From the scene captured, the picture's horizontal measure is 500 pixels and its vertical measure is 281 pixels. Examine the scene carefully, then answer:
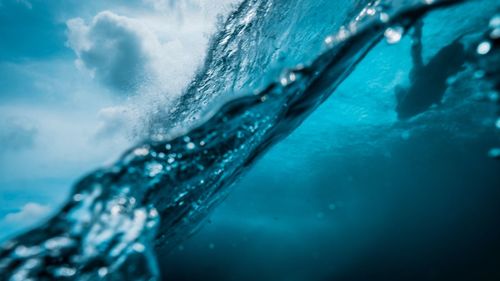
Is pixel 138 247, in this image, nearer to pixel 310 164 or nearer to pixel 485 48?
pixel 485 48

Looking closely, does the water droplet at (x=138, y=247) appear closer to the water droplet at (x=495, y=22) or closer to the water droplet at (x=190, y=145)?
the water droplet at (x=190, y=145)

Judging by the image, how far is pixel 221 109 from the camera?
3768mm

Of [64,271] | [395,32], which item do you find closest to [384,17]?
[395,32]

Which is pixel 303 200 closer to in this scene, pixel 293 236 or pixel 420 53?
pixel 293 236

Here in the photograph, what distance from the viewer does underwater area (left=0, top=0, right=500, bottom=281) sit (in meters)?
3.35

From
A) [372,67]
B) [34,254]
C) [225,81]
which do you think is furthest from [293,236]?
[34,254]

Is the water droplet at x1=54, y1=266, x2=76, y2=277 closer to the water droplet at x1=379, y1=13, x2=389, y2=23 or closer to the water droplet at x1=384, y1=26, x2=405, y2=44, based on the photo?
the water droplet at x1=379, y1=13, x2=389, y2=23

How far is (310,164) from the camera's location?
2766 centimetres

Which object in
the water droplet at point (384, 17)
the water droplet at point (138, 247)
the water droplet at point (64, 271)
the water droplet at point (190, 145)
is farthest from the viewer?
the water droplet at point (190, 145)

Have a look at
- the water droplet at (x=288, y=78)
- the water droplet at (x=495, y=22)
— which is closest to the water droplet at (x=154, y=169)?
the water droplet at (x=288, y=78)

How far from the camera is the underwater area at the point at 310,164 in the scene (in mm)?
3352

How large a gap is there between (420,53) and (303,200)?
93.1 feet

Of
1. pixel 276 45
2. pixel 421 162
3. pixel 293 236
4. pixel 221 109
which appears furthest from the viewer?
pixel 293 236

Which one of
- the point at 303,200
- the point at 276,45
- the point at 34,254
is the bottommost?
the point at 34,254
